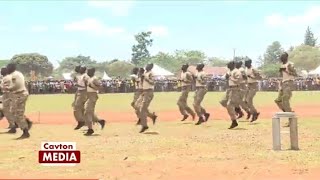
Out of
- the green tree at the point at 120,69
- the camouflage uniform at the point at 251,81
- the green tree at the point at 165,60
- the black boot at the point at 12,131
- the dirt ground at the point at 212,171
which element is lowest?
the dirt ground at the point at 212,171

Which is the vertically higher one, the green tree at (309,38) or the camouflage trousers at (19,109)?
the green tree at (309,38)

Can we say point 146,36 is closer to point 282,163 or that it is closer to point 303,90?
A: point 303,90

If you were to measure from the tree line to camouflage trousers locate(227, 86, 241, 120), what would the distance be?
72.7m

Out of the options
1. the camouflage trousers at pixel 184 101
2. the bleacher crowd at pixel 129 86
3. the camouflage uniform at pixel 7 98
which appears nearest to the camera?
the camouflage uniform at pixel 7 98

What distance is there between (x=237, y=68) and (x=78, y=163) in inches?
394

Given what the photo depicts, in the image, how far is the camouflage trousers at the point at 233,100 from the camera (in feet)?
61.9

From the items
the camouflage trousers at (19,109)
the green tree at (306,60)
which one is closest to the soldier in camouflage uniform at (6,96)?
the camouflage trousers at (19,109)

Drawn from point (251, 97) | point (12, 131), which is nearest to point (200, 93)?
point (251, 97)

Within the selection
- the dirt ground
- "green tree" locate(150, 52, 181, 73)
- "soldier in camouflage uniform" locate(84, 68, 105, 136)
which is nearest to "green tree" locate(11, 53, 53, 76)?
"green tree" locate(150, 52, 181, 73)

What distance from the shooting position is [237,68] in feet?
66.4

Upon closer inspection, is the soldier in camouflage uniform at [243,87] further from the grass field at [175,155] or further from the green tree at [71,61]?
the green tree at [71,61]

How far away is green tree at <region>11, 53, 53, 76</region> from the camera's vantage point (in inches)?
4769

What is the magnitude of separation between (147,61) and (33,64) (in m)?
44.9

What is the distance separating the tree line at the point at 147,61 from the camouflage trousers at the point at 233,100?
239ft
